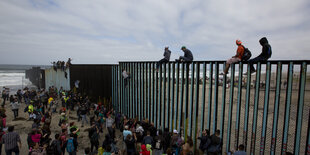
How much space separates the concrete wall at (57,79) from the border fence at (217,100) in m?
9.29

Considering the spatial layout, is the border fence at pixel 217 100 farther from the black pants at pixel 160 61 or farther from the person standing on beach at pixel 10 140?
the person standing on beach at pixel 10 140

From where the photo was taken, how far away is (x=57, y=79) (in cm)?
2262

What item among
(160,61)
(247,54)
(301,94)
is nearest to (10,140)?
(160,61)

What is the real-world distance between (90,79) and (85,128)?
6284 millimetres

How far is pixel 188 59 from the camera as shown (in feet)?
26.7

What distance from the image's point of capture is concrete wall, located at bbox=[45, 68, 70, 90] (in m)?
20.1

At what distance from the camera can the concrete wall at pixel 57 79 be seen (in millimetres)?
20136

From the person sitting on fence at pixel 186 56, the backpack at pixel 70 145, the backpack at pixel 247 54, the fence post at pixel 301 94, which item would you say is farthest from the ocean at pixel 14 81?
the fence post at pixel 301 94

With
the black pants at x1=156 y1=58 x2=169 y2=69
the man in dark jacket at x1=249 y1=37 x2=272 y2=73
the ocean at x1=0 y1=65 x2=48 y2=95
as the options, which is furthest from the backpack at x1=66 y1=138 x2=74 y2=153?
the ocean at x1=0 y1=65 x2=48 y2=95

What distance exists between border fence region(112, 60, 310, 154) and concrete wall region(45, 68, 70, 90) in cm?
929

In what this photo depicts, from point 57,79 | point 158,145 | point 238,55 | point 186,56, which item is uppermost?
point 186,56

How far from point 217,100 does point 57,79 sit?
21765mm

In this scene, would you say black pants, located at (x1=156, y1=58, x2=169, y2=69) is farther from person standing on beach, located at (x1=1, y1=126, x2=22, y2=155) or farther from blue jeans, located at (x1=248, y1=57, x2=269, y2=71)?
person standing on beach, located at (x1=1, y1=126, x2=22, y2=155)

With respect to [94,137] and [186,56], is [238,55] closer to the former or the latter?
[186,56]
